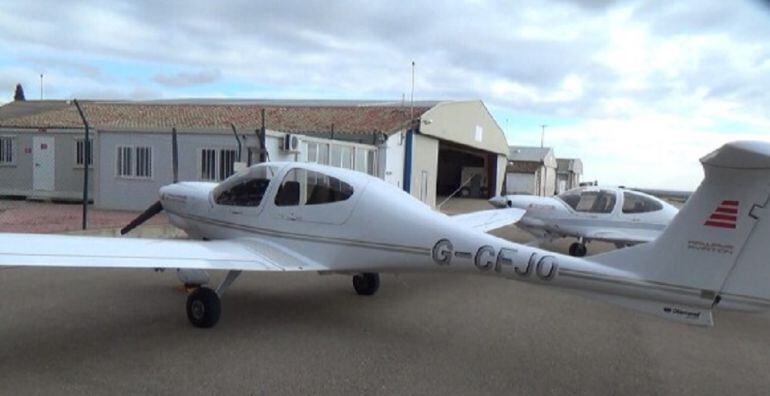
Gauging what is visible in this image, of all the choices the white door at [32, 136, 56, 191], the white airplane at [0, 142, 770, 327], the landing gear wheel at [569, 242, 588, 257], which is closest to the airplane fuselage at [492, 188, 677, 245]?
the landing gear wheel at [569, 242, 588, 257]

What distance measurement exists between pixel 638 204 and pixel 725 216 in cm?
811

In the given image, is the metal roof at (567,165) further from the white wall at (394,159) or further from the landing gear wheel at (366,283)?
the landing gear wheel at (366,283)

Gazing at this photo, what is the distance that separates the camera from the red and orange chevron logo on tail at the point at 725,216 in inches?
165

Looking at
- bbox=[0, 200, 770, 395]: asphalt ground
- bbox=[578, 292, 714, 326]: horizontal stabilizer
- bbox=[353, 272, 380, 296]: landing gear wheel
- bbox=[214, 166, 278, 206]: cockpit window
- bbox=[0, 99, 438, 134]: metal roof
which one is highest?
bbox=[0, 99, 438, 134]: metal roof

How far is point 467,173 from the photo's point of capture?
1633 inches

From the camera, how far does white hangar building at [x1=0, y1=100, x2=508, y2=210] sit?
16.4m

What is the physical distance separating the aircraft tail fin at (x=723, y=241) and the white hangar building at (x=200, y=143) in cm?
743

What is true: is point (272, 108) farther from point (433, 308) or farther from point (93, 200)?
point (433, 308)

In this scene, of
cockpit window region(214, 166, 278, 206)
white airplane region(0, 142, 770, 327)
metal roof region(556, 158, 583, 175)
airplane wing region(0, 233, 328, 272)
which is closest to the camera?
white airplane region(0, 142, 770, 327)

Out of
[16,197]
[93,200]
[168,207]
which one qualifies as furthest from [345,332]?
[16,197]

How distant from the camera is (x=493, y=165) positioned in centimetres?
3925

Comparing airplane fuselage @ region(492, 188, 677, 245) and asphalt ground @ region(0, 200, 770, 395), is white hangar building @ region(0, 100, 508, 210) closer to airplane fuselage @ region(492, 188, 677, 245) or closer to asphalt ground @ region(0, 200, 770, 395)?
airplane fuselage @ region(492, 188, 677, 245)

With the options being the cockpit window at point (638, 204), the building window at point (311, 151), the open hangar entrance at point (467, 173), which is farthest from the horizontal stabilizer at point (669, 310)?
the open hangar entrance at point (467, 173)

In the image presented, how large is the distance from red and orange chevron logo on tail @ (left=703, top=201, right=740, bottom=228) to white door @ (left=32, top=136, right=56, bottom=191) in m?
21.0
